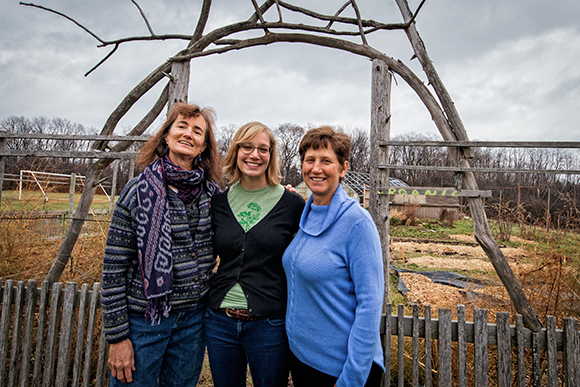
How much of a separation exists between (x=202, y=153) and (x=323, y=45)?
2523 mm

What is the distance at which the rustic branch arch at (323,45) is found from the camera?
11.5 feet

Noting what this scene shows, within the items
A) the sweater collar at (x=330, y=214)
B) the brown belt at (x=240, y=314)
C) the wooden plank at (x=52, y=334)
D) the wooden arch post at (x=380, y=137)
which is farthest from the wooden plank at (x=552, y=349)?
the wooden plank at (x=52, y=334)

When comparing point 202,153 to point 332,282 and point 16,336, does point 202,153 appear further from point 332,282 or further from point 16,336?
point 16,336

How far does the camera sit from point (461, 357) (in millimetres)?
2576

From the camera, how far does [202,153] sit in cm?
221

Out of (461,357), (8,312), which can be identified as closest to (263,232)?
(461,357)

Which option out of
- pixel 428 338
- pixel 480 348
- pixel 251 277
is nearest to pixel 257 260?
pixel 251 277

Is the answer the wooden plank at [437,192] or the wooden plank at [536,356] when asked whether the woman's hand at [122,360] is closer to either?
the wooden plank at [437,192]

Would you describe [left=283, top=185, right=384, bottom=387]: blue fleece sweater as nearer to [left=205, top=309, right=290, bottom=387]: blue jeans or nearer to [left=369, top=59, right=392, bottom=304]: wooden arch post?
[left=205, top=309, right=290, bottom=387]: blue jeans

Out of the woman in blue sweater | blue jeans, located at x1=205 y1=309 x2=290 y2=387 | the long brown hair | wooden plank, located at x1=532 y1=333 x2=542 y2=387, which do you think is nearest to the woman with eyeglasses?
blue jeans, located at x1=205 y1=309 x2=290 y2=387

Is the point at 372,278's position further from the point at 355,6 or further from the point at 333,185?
the point at 355,6

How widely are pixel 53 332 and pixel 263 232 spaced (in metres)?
2.56

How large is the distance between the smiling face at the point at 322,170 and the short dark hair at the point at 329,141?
0.07 feet

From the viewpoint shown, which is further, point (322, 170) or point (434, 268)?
point (434, 268)
